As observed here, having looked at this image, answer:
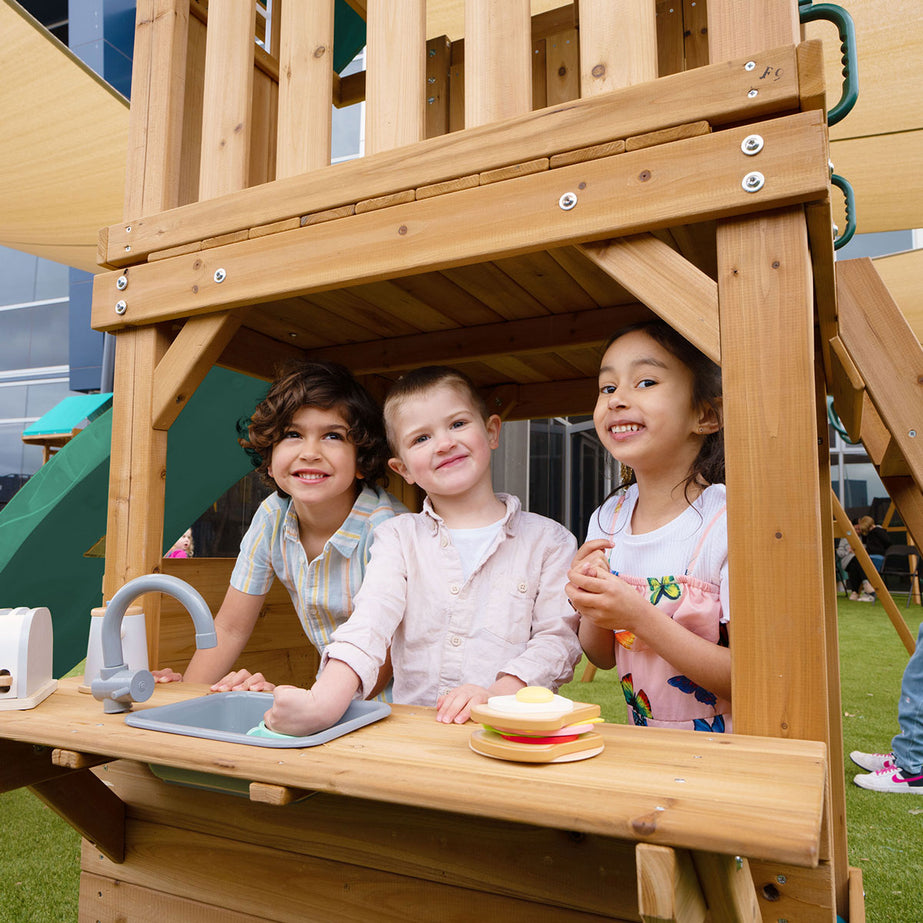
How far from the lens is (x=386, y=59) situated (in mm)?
1556

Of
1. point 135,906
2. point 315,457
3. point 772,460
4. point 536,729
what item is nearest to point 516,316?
point 315,457

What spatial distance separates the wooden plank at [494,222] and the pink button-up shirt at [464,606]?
0.66m

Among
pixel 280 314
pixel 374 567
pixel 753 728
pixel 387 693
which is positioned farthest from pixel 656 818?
pixel 280 314

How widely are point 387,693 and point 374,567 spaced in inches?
17.8

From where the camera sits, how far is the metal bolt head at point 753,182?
1.16 meters

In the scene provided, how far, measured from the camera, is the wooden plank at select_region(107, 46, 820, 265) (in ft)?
3.90

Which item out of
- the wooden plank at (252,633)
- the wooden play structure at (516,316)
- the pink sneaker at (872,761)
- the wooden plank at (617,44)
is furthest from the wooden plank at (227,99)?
the pink sneaker at (872,761)

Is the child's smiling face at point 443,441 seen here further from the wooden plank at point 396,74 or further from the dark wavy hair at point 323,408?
the wooden plank at point 396,74

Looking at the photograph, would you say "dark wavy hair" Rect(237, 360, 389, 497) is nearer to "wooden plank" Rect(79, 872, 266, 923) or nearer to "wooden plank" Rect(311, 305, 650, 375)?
"wooden plank" Rect(311, 305, 650, 375)

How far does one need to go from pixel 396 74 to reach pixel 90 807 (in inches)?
71.5

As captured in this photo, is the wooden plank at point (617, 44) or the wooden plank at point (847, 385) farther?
the wooden plank at point (847, 385)

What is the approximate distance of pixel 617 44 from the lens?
4.38 feet

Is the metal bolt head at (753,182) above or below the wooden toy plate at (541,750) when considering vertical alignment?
above

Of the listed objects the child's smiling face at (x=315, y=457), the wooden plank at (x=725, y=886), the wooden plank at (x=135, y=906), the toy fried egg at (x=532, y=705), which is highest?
the child's smiling face at (x=315, y=457)
